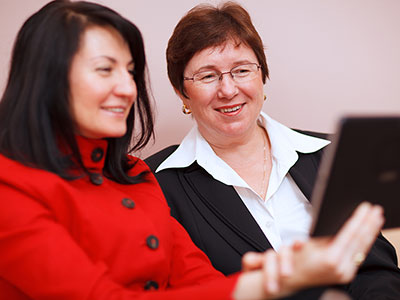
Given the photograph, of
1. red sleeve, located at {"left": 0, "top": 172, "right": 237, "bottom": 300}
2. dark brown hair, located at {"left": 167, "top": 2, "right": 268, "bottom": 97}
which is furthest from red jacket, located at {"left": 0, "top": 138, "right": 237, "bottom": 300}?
dark brown hair, located at {"left": 167, "top": 2, "right": 268, "bottom": 97}

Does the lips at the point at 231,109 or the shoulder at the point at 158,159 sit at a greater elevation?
the lips at the point at 231,109

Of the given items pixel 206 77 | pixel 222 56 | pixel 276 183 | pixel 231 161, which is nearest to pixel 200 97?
pixel 206 77

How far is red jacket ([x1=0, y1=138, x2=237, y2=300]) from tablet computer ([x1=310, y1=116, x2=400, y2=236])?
26 centimetres

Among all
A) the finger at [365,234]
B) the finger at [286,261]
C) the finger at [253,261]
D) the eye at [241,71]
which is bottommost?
the finger at [253,261]

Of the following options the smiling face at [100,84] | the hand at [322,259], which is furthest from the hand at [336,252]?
the smiling face at [100,84]

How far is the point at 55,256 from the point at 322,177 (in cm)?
58

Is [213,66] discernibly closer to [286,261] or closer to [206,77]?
[206,77]

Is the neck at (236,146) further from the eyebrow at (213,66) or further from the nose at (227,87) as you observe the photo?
the eyebrow at (213,66)

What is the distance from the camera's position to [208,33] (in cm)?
169

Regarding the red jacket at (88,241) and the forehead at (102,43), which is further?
the forehead at (102,43)

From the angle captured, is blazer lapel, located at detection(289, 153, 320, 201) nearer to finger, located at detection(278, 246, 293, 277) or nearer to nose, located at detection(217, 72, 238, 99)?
nose, located at detection(217, 72, 238, 99)

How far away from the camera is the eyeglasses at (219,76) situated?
1713 mm

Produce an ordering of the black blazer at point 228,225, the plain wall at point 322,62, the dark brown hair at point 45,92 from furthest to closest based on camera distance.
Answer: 1. the plain wall at point 322,62
2. the black blazer at point 228,225
3. the dark brown hair at point 45,92

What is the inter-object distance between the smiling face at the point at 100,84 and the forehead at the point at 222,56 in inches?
23.0
